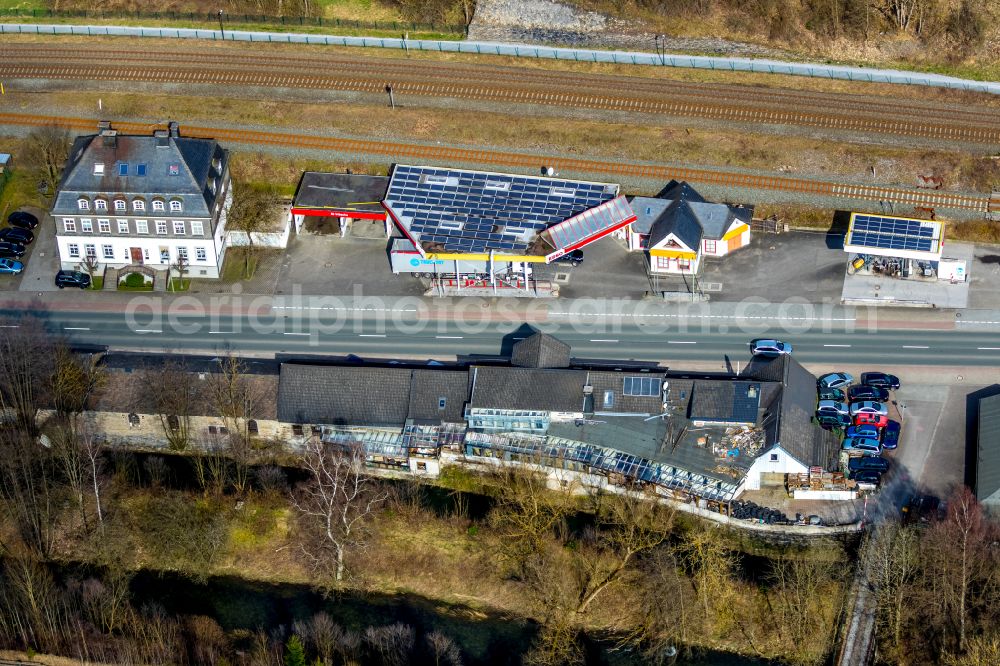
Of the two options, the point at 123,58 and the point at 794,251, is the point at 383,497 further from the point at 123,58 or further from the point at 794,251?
the point at 123,58

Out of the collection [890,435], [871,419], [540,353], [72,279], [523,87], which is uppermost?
[523,87]

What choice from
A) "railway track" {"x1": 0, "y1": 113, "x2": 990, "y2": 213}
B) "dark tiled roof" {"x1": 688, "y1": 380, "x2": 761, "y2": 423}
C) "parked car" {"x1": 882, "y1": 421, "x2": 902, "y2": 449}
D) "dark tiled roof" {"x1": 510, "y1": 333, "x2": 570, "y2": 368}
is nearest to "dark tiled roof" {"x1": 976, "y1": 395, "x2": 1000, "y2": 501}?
→ "parked car" {"x1": 882, "y1": 421, "x2": 902, "y2": 449}

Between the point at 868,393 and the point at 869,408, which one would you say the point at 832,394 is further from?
the point at 869,408

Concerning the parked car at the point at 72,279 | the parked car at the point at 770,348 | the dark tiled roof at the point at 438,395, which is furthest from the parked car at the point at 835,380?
the parked car at the point at 72,279

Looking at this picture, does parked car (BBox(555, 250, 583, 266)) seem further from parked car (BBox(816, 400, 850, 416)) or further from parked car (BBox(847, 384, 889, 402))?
parked car (BBox(847, 384, 889, 402))

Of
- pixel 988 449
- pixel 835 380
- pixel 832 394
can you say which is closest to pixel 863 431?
pixel 832 394

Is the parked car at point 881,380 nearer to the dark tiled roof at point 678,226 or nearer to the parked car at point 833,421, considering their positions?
the parked car at point 833,421
